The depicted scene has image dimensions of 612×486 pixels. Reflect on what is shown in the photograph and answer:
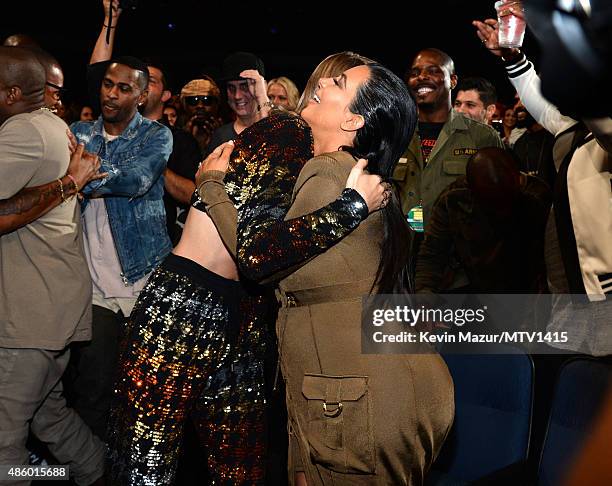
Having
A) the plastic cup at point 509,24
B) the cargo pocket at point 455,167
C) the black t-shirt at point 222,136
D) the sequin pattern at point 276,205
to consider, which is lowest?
the sequin pattern at point 276,205

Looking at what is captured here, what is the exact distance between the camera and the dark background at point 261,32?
9891mm

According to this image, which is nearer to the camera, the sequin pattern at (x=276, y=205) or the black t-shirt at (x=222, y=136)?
the sequin pattern at (x=276, y=205)

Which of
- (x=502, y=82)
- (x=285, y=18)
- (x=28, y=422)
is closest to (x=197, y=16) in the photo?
(x=285, y=18)

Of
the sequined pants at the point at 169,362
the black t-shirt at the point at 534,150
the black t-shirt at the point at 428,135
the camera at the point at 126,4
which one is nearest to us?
the sequined pants at the point at 169,362

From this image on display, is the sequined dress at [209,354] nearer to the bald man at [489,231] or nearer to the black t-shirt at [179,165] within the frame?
the black t-shirt at [179,165]

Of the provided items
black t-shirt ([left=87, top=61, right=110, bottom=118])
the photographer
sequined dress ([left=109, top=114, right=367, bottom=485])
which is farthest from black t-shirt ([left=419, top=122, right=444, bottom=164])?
sequined dress ([left=109, top=114, right=367, bottom=485])

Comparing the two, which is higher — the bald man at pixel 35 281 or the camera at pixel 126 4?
the camera at pixel 126 4

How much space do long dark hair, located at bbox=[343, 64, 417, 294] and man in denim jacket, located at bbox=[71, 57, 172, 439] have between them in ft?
5.64

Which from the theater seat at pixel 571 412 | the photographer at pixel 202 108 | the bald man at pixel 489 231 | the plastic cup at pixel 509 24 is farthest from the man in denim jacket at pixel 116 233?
the theater seat at pixel 571 412

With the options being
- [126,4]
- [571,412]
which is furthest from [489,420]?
[126,4]

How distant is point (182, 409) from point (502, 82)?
8.56 metres

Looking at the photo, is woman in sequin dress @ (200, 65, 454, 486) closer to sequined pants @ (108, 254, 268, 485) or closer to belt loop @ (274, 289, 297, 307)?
belt loop @ (274, 289, 297, 307)

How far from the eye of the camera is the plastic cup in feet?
10.4

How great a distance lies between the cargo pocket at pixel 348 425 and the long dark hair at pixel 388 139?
0.29 meters
